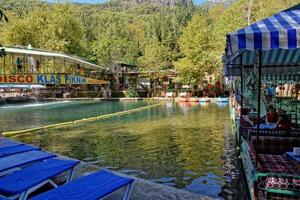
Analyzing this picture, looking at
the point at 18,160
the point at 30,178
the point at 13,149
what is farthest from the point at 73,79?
the point at 30,178

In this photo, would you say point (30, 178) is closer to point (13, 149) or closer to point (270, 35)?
point (13, 149)

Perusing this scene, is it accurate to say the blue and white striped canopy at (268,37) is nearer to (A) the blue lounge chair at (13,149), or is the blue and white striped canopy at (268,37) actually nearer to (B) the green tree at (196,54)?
(A) the blue lounge chair at (13,149)

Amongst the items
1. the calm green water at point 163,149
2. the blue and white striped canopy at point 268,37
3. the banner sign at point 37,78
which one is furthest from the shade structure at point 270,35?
the banner sign at point 37,78

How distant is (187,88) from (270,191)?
37.5 meters

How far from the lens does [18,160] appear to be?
21.0 feet

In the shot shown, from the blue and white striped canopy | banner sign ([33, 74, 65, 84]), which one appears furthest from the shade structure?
banner sign ([33, 74, 65, 84])

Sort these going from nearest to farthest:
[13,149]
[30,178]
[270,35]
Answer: [270,35]
[30,178]
[13,149]

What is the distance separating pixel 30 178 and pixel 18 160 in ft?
4.52

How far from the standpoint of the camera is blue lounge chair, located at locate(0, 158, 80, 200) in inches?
185

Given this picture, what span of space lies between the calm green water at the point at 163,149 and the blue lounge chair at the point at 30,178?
9.39 ft

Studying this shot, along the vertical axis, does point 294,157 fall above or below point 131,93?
below

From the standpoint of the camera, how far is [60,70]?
40.9 meters

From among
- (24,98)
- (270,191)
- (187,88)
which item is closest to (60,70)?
(24,98)

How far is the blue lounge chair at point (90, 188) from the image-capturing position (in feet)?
14.2
